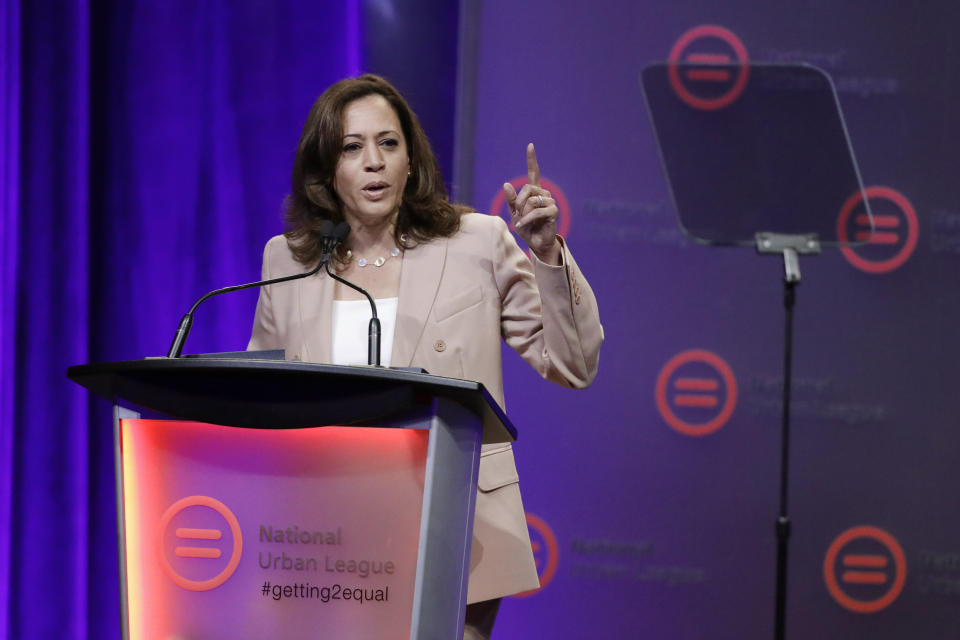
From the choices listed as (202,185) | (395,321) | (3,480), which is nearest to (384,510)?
(395,321)

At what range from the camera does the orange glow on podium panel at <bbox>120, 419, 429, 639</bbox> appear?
3.51ft

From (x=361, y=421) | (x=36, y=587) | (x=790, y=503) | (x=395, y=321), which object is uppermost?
(x=395, y=321)

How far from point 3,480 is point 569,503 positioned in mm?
1566

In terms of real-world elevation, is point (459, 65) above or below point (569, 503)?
above

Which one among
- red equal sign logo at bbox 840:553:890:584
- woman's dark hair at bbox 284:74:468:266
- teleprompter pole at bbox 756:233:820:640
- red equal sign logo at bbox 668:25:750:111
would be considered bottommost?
red equal sign logo at bbox 840:553:890:584

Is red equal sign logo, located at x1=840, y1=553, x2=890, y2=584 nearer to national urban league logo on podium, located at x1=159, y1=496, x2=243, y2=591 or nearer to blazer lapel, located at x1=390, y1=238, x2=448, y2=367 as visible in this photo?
blazer lapel, located at x1=390, y1=238, x2=448, y2=367

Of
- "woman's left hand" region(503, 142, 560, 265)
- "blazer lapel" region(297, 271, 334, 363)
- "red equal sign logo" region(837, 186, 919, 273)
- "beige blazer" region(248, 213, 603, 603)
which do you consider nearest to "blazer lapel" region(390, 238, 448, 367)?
"beige blazer" region(248, 213, 603, 603)

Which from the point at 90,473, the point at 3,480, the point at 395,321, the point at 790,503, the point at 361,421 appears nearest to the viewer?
the point at 361,421

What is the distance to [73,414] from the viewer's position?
2.54 m

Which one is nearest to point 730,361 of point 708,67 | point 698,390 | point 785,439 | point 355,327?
point 698,390

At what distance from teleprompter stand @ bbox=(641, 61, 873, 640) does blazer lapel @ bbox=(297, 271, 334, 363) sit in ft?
5.10

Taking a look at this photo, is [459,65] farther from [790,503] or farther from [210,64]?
[790,503]

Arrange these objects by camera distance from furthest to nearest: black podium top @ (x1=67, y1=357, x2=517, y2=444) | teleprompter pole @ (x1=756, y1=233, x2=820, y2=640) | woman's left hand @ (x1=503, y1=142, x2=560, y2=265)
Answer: teleprompter pole @ (x1=756, y1=233, x2=820, y2=640) → woman's left hand @ (x1=503, y1=142, x2=560, y2=265) → black podium top @ (x1=67, y1=357, x2=517, y2=444)

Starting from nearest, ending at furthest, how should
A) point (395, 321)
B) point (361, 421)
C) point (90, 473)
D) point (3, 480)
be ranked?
point (361, 421) < point (395, 321) < point (3, 480) < point (90, 473)
